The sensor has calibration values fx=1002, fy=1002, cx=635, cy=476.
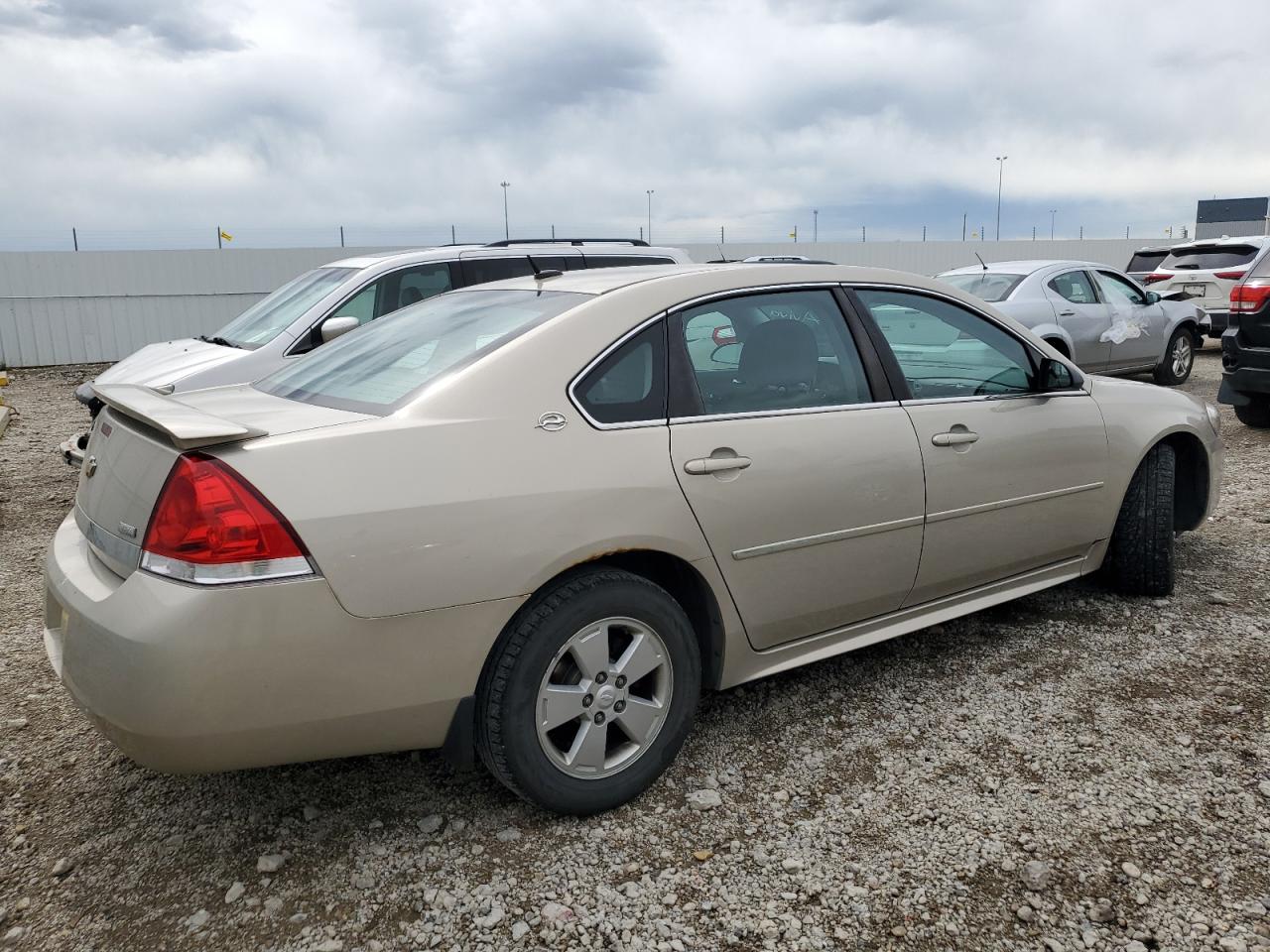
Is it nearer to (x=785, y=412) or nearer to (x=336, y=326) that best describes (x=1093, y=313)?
(x=336, y=326)

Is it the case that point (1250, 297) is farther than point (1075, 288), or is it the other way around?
point (1075, 288)

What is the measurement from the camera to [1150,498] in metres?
4.30

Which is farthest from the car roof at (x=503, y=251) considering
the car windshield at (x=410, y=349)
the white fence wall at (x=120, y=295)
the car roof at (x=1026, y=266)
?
the white fence wall at (x=120, y=295)

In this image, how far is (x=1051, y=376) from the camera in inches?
156

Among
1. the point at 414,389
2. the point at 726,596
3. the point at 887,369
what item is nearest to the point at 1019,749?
the point at 726,596

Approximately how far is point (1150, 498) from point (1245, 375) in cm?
484

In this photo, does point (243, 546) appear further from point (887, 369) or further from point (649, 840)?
point (887, 369)

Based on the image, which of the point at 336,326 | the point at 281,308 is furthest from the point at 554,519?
the point at 281,308

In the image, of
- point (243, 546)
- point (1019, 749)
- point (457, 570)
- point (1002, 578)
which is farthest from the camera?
point (1002, 578)

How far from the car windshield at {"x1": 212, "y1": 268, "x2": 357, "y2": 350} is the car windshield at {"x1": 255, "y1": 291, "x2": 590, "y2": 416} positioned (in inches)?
148

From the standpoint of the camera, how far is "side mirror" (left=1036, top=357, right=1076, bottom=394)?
395cm

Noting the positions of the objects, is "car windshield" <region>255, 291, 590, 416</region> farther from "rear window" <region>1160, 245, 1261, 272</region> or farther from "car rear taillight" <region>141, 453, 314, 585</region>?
"rear window" <region>1160, 245, 1261, 272</region>

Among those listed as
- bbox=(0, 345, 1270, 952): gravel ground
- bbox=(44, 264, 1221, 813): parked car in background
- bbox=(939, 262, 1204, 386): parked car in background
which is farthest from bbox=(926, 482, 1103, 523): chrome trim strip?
bbox=(939, 262, 1204, 386): parked car in background

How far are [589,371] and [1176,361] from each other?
1100cm
